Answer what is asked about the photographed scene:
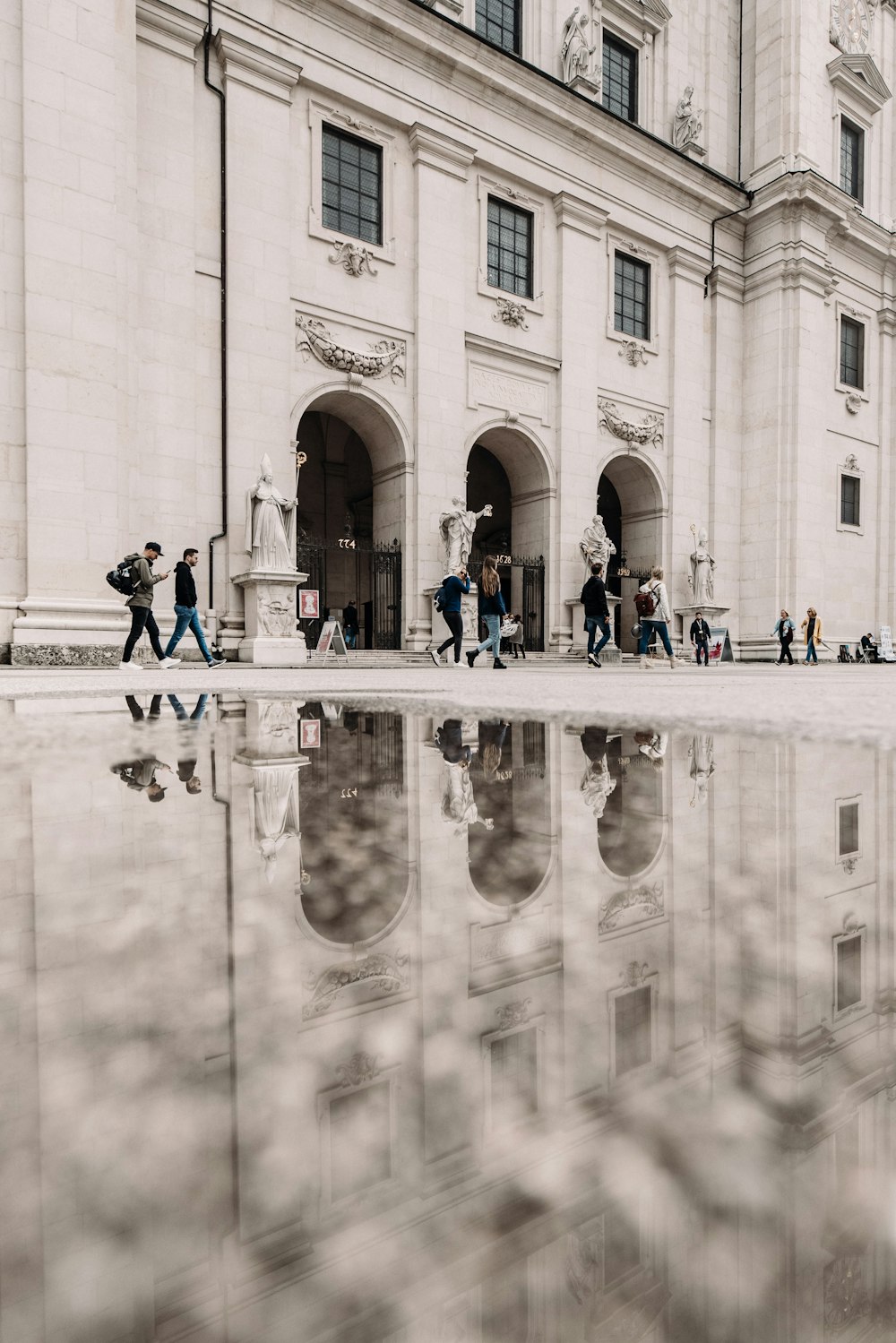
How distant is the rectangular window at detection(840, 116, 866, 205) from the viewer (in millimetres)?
22844

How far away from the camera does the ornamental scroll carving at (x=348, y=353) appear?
1432cm

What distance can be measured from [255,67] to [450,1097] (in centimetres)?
Result: 1677

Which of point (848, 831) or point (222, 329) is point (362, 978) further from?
point (222, 329)

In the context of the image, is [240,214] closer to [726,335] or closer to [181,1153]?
[726,335]

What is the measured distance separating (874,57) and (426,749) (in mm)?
30243

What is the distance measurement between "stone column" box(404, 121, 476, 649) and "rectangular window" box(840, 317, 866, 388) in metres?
12.5

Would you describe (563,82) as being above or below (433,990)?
above

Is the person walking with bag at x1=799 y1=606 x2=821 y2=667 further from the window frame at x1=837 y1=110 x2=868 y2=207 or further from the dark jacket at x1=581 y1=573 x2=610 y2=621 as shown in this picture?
the window frame at x1=837 y1=110 x2=868 y2=207

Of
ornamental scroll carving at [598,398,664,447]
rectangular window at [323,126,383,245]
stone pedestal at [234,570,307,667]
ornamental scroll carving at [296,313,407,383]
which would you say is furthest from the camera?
ornamental scroll carving at [598,398,664,447]

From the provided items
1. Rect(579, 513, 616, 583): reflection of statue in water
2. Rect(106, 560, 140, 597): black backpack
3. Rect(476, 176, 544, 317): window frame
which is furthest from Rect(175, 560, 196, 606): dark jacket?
Rect(476, 176, 544, 317): window frame

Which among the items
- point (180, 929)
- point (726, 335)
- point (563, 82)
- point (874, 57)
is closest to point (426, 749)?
point (180, 929)

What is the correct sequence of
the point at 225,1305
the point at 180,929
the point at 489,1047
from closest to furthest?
the point at 225,1305 → the point at 489,1047 → the point at 180,929

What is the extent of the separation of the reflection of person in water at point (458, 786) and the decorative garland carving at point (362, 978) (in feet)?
1.38

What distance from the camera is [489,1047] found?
44 cm
